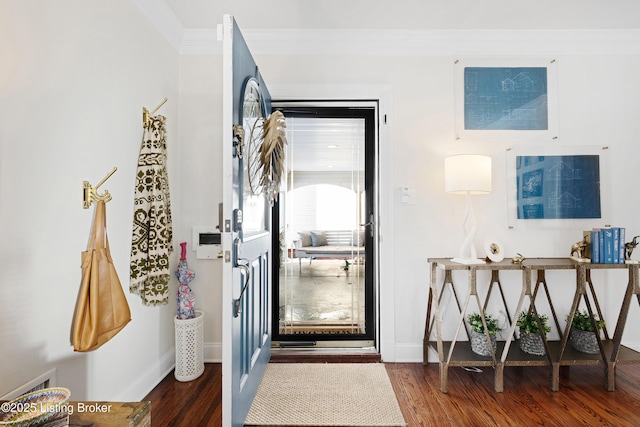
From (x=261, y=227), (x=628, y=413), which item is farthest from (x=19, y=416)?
(x=628, y=413)

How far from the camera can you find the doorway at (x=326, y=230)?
272 cm

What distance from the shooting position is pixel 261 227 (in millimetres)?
2227

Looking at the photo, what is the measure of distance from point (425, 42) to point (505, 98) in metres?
0.77

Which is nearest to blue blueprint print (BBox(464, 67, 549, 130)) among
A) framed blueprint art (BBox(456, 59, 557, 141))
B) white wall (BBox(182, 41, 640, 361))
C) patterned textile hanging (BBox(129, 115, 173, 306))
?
framed blueprint art (BBox(456, 59, 557, 141))

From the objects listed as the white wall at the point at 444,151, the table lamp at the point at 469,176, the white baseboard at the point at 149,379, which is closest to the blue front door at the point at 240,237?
the white baseboard at the point at 149,379

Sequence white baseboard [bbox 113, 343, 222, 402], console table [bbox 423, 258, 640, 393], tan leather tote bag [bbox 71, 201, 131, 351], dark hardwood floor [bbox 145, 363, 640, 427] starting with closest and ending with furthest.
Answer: tan leather tote bag [bbox 71, 201, 131, 351] → dark hardwood floor [bbox 145, 363, 640, 427] → white baseboard [bbox 113, 343, 222, 402] → console table [bbox 423, 258, 640, 393]

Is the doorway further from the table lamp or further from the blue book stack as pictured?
the blue book stack

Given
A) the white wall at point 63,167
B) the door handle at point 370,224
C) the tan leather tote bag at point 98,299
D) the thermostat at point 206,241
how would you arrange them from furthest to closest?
the door handle at point 370,224
the thermostat at point 206,241
the tan leather tote bag at point 98,299
the white wall at point 63,167

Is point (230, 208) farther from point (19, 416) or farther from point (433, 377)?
point (433, 377)

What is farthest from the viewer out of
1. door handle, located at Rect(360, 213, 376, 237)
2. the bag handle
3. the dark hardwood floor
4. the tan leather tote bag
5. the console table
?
door handle, located at Rect(360, 213, 376, 237)

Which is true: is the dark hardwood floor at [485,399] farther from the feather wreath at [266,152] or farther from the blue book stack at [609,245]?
the feather wreath at [266,152]

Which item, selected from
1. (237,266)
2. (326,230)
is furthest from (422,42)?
(237,266)

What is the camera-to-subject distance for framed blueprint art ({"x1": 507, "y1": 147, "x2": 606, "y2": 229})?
248cm

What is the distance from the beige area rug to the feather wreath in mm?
1301
